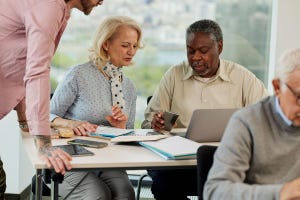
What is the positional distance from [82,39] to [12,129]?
2.96ft

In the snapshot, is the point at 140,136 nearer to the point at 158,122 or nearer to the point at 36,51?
the point at 158,122

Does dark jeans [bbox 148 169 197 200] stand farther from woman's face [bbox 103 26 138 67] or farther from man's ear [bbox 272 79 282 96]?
man's ear [bbox 272 79 282 96]

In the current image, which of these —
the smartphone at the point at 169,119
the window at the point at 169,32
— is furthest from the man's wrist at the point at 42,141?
the window at the point at 169,32

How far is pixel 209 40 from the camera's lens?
104 inches

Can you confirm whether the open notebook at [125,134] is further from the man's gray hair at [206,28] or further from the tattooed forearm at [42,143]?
the man's gray hair at [206,28]

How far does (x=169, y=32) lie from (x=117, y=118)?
4.59ft

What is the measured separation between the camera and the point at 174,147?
208 centimetres

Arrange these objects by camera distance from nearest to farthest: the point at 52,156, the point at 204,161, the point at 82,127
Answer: the point at 204,161 < the point at 52,156 < the point at 82,127

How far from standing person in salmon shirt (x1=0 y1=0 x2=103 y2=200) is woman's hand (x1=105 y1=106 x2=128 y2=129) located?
2.14 ft

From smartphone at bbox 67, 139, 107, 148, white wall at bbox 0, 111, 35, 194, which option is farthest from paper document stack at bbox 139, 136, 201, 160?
white wall at bbox 0, 111, 35, 194

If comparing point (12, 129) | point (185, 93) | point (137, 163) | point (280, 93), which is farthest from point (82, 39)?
point (280, 93)

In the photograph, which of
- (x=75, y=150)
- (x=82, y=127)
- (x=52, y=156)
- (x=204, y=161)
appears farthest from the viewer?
(x=82, y=127)

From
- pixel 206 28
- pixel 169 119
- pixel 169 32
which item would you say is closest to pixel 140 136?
pixel 169 119

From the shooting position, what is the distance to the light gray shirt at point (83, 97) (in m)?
2.55
